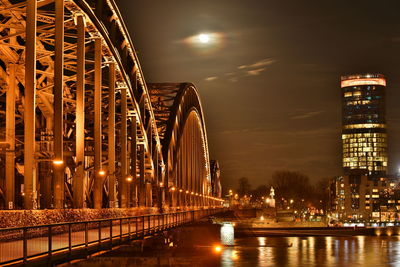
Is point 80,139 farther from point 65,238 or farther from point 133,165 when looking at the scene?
point 133,165

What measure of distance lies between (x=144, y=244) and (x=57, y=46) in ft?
33.6

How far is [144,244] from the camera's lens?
37188mm

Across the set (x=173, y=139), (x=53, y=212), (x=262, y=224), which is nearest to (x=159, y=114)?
(x=173, y=139)

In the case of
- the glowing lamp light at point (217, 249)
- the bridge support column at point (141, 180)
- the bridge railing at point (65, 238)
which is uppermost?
the bridge support column at point (141, 180)

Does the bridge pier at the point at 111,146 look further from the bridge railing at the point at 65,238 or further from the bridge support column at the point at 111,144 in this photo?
the bridge railing at the point at 65,238

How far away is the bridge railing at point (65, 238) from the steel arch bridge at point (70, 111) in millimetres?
3654

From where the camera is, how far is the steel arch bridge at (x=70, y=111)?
33188 mm

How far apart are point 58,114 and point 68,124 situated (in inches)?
739

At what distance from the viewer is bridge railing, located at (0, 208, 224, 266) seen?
1795 centimetres

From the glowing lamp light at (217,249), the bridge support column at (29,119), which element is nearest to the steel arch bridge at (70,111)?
the bridge support column at (29,119)

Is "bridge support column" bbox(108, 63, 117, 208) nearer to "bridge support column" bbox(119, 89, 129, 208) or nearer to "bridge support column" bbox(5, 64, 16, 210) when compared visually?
"bridge support column" bbox(119, 89, 129, 208)

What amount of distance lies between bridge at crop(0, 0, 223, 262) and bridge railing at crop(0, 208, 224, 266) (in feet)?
0.13

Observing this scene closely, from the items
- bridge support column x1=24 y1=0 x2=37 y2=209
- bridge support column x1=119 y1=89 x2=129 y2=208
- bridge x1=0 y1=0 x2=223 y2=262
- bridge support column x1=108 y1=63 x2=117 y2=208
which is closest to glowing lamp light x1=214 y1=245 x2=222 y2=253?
bridge x1=0 y1=0 x2=223 y2=262

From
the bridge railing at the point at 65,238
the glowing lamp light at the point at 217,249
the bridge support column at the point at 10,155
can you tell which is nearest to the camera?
the bridge railing at the point at 65,238
